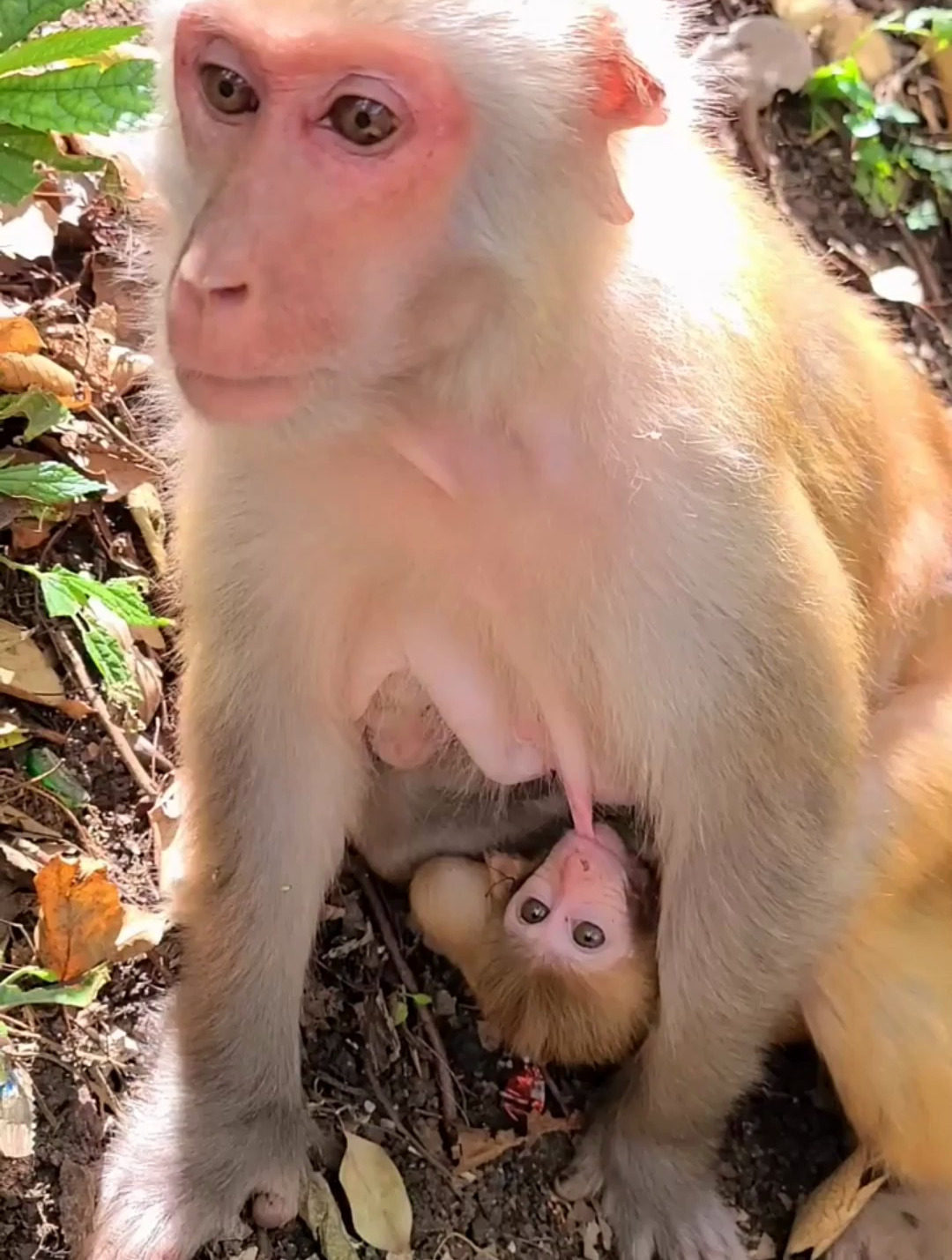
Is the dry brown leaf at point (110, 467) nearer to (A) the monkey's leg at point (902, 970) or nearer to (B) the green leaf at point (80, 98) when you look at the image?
(B) the green leaf at point (80, 98)

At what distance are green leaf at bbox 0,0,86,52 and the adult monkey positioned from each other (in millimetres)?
400

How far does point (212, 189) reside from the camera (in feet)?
5.71

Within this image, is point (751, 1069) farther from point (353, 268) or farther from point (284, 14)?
point (284, 14)

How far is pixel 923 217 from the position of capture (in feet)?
12.6

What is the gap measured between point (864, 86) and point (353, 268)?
2516mm

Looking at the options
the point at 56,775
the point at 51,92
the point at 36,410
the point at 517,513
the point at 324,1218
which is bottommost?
the point at 324,1218

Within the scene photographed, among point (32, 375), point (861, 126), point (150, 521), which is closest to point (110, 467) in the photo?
point (150, 521)

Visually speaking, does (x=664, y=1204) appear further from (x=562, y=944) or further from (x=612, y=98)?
(x=612, y=98)

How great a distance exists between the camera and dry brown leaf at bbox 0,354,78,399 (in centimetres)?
272

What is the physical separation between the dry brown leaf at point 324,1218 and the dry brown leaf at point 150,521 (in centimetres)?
101

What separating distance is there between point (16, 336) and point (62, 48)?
0.61 meters

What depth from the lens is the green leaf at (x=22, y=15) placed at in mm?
2207

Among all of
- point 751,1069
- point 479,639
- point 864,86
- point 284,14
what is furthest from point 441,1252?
point 864,86

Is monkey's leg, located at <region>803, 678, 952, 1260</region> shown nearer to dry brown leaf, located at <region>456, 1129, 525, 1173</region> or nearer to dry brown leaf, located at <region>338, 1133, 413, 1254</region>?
dry brown leaf, located at <region>456, 1129, 525, 1173</region>
